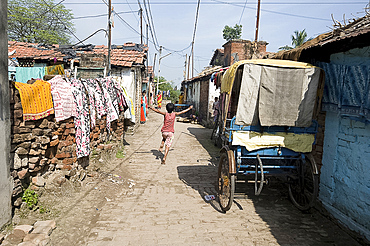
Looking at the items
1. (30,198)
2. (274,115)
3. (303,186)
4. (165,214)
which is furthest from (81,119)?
(303,186)

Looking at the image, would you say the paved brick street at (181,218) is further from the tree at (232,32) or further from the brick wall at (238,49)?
the tree at (232,32)

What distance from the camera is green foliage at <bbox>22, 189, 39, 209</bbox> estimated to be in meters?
4.15

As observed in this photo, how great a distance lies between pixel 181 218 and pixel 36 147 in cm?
283

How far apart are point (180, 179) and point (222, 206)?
2032 mm

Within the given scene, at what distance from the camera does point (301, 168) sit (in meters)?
4.70

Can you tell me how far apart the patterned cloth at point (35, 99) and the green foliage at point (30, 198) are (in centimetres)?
126

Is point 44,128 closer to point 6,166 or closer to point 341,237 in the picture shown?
point 6,166

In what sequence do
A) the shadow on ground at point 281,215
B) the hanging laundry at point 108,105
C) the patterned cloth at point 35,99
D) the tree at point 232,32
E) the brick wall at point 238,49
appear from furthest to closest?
the tree at point 232,32 < the brick wall at point 238,49 < the hanging laundry at point 108,105 < the patterned cloth at point 35,99 < the shadow on ground at point 281,215

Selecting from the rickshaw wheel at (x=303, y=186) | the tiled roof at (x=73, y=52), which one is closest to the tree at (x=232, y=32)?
the tiled roof at (x=73, y=52)

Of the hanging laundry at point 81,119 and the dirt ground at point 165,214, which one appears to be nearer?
the dirt ground at point 165,214

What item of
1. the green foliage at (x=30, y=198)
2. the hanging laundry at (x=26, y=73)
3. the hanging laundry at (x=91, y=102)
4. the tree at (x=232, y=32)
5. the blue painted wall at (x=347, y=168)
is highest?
the tree at (x=232, y=32)

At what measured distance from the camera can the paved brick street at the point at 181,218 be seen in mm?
3797

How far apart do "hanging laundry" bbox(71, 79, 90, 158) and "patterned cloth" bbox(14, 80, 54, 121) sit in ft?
2.16

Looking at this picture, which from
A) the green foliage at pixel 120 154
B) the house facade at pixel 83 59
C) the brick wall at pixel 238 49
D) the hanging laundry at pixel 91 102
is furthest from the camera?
the brick wall at pixel 238 49
